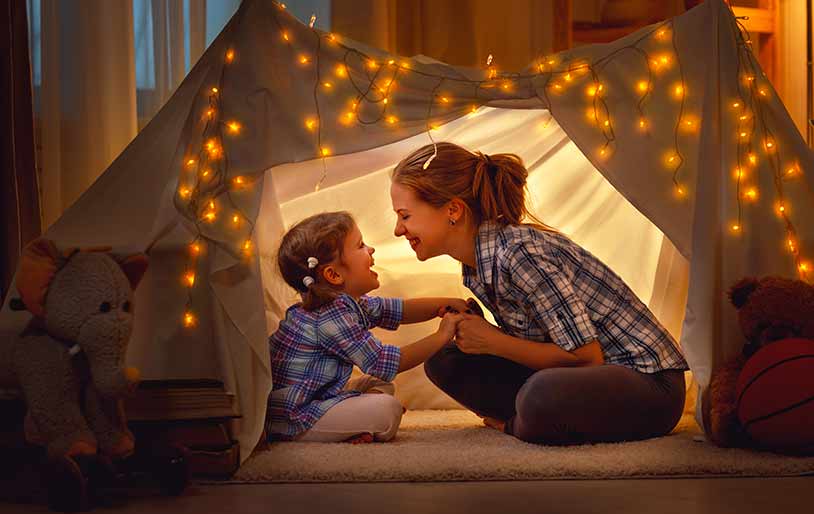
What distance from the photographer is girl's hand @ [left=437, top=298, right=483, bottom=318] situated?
8.45 ft

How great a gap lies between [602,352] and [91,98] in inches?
68.8

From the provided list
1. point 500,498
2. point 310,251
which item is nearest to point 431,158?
point 310,251

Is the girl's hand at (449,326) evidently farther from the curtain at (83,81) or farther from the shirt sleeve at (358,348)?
the curtain at (83,81)

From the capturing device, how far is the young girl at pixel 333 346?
2359mm

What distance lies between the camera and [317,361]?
7.95 feet

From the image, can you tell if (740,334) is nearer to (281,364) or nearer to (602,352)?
→ (602,352)

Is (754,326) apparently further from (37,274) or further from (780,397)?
(37,274)

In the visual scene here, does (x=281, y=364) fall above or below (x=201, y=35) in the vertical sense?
below

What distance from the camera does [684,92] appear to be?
2.37 m

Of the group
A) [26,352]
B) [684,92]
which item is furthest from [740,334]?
[26,352]

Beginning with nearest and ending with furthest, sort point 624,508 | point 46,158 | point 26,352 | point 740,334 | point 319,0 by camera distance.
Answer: point 624,508 → point 26,352 → point 740,334 → point 46,158 → point 319,0

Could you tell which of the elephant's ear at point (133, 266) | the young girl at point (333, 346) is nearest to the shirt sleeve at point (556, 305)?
the young girl at point (333, 346)

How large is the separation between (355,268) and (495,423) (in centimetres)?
48

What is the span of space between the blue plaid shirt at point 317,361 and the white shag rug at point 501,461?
0.29 ft
